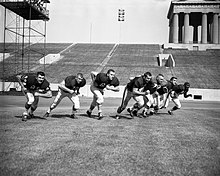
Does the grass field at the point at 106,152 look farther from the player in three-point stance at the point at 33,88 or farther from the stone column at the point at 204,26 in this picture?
the stone column at the point at 204,26

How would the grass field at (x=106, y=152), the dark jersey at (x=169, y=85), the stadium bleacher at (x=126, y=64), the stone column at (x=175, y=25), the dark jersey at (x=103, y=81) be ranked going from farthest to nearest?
1. the stone column at (x=175, y=25)
2. the stadium bleacher at (x=126, y=64)
3. the dark jersey at (x=169, y=85)
4. the dark jersey at (x=103, y=81)
5. the grass field at (x=106, y=152)

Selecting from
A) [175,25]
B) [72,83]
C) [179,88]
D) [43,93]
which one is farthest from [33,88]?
[175,25]

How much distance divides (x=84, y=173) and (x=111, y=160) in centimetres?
77

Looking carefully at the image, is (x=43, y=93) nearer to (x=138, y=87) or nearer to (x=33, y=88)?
(x=33, y=88)

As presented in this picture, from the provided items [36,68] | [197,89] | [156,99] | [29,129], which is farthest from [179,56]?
[29,129]

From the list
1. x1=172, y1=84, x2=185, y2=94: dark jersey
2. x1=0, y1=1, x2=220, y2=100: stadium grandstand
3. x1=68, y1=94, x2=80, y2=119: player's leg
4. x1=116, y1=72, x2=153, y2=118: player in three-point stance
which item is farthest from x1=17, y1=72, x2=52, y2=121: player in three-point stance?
x1=0, y1=1, x2=220, y2=100: stadium grandstand

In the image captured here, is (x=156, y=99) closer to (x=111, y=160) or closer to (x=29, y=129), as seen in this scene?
(x=29, y=129)

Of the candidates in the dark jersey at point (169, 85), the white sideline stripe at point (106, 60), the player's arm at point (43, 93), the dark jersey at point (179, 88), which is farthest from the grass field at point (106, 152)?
the white sideline stripe at point (106, 60)

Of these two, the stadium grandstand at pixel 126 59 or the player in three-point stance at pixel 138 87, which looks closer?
the player in three-point stance at pixel 138 87

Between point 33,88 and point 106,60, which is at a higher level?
point 106,60

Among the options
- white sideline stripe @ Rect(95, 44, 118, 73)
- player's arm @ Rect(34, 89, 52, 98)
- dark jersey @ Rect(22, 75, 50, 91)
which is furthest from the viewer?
white sideline stripe @ Rect(95, 44, 118, 73)

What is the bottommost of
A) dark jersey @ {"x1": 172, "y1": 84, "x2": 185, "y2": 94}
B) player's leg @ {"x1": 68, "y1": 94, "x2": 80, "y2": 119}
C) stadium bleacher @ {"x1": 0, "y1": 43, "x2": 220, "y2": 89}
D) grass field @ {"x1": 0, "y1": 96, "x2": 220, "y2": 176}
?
grass field @ {"x1": 0, "y1": 96, "x2": 220, "y2": 176}

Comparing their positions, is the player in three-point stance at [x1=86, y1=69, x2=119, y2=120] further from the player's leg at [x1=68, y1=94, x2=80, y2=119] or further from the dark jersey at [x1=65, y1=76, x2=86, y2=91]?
the player's leg at [x1=68, y1=94, x2=80, y2=119]

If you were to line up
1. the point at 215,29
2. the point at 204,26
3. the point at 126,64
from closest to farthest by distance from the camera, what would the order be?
the point at 126,64 < the point at 215,29 < the point at 204,26
